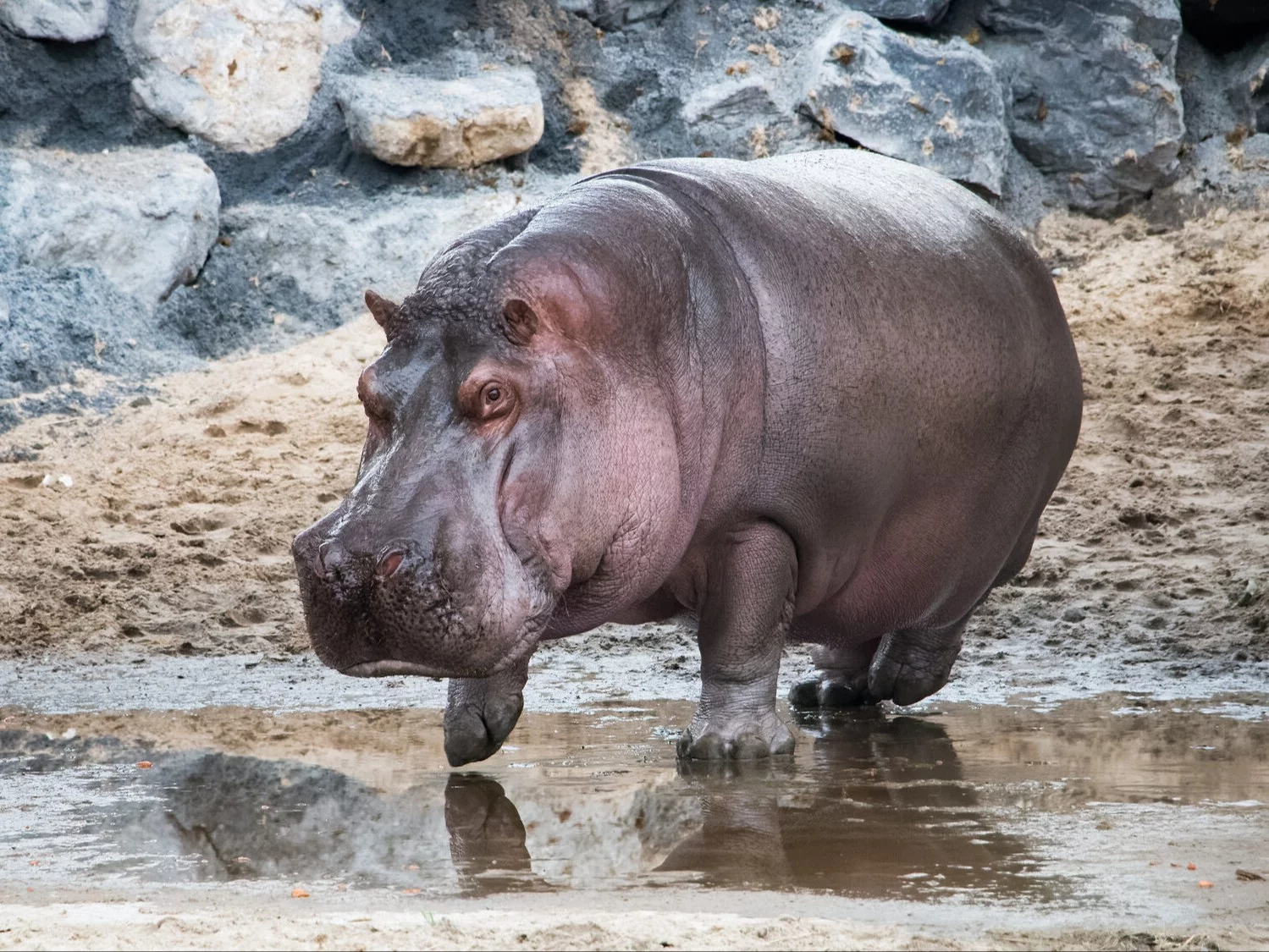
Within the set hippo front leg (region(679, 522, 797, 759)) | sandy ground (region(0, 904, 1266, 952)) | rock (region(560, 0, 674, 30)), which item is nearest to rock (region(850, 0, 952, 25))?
rock (region(560, 0, 674, 30))

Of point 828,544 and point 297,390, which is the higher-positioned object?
point 828,544

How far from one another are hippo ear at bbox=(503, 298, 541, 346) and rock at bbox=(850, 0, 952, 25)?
5775 millimetres

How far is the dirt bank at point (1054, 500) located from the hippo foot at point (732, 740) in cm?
152

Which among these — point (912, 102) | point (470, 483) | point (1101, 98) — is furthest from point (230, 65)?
point (470, 483)

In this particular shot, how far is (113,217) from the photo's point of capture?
7.70 m

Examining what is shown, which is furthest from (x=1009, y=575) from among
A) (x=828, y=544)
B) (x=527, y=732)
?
(x=527, y=732)

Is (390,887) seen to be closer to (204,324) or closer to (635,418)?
(635,418)

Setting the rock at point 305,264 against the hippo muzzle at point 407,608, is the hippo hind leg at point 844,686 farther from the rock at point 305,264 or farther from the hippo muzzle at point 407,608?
the rock at point 305,264

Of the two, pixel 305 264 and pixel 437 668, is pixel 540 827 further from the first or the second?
pixel 305 264

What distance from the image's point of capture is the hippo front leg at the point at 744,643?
3.94m

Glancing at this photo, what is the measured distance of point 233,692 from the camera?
4.98 m

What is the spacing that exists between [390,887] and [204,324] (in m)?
5.44

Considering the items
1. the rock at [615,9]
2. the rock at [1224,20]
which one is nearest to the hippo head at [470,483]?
the rock at [615,9]

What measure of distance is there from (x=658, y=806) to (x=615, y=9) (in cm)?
616
